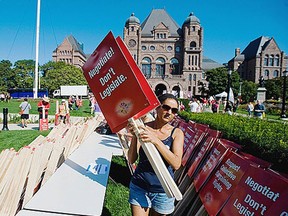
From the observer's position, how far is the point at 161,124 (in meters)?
2.48

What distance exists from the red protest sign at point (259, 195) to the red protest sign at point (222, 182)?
0.12 metres

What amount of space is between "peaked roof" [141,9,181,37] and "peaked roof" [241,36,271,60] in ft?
97.0

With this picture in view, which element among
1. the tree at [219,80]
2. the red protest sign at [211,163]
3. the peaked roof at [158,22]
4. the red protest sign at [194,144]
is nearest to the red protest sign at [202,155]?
the red protest sign at [211,163]

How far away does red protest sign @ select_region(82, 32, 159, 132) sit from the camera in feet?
6.49

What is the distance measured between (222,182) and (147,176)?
993mm

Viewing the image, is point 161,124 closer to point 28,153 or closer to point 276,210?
point 276,210

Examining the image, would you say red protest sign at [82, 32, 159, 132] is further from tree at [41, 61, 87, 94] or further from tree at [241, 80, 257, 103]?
tree at [41, 61, 87, 94]

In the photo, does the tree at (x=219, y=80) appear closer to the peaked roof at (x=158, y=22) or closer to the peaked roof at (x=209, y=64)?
the peaked roof at (x=158, y=22)

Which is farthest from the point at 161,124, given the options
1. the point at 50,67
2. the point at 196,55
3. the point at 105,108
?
the point at 50,67

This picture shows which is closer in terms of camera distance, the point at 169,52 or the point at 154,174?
the point at 154,174

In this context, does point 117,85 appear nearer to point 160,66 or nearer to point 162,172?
point 162,172

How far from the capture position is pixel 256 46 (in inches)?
3809

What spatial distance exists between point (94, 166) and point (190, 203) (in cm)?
152

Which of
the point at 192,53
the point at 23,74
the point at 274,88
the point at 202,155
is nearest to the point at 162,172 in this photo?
the point at 202,155
